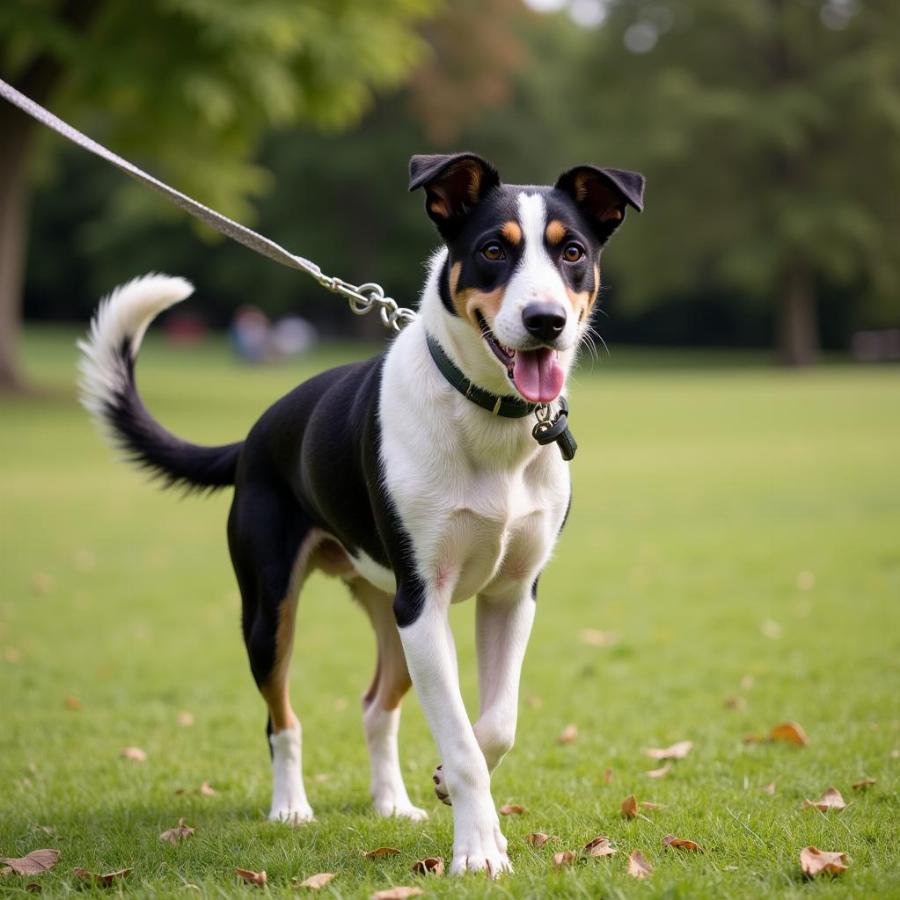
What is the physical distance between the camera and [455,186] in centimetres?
405

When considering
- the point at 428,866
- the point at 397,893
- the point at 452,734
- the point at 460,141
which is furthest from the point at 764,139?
the point at 397,893

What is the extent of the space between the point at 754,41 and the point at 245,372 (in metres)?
21.1

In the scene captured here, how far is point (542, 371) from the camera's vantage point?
3869 mm

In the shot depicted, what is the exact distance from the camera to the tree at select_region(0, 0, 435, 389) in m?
20.6

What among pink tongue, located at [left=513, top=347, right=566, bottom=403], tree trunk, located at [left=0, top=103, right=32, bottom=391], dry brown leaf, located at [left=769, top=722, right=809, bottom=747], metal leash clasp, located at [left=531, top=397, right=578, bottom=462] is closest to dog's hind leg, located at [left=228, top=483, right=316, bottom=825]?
metal leash clasp, located at [left=531, top=397, right=578, bottom=462]

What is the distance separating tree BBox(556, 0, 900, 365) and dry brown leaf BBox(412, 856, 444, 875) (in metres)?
38.3

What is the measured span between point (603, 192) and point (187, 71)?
1843cm

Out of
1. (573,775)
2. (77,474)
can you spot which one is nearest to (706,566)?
(573,775)

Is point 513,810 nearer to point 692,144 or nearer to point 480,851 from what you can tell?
point 480,851

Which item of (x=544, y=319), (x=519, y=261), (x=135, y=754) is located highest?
(x=519, y=261)

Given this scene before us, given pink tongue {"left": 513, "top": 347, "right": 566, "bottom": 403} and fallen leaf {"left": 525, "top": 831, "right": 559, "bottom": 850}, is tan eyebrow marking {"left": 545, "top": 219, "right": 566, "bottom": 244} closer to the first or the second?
pink tongue {"left": 513, "top": 347, "right": 566, "bottom": 403}

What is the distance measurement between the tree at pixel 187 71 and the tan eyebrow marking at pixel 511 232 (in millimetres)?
17632

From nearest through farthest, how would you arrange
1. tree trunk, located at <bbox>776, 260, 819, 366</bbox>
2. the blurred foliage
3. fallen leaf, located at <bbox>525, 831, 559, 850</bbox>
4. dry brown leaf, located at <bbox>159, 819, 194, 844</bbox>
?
fallen leaf, located at <bbox>525, 831, 559, 850</bbox> → dry brown leaf, located at <bbox>159, 819, 194, 844</bbox> → the blurred foliage → tree trunk, located at <bbox>776, 260, 819, 366</bbox>

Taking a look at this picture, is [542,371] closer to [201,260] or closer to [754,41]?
[754,41]
